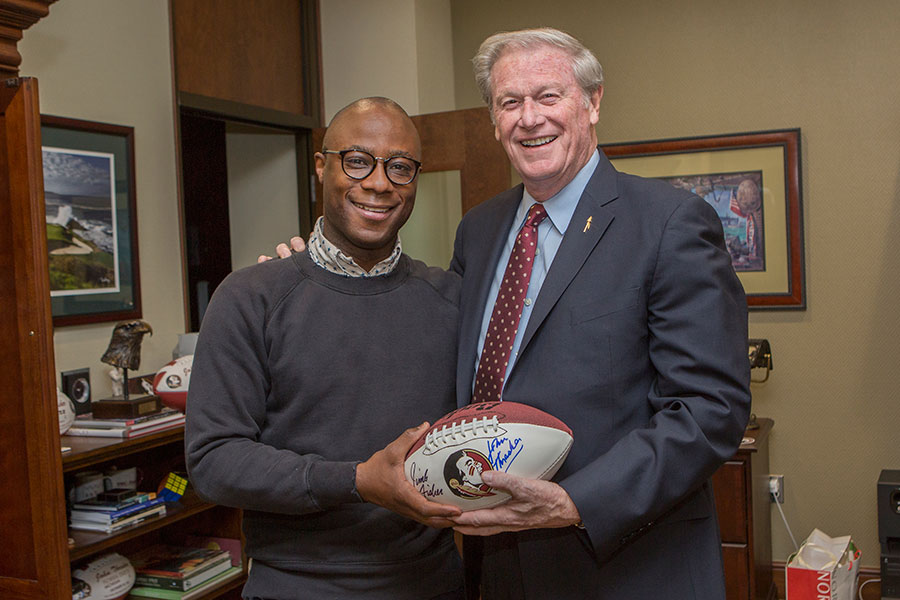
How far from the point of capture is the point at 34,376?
1.95 metres

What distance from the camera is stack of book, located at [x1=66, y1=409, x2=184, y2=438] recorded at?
8.41ft

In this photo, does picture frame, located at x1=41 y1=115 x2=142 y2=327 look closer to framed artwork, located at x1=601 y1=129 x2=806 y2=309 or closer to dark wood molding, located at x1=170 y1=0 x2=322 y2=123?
dark wood molding, located at x1=170 y1=0 x2=322 y2=123

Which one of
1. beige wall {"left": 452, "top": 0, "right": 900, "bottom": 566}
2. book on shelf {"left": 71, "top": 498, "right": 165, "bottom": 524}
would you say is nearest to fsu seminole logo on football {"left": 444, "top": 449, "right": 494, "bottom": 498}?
book on shelf {"left": 71, "top": 498, "right": 165, "bottom": 524}

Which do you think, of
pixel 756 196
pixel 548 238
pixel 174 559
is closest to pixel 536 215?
pixel 548 238

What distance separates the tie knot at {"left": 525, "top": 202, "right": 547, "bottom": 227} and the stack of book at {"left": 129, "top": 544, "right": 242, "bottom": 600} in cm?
184

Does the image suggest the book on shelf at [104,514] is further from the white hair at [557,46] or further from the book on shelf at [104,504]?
the white hair at [557,46]

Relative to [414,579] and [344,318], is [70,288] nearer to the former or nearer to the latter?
[344,318]

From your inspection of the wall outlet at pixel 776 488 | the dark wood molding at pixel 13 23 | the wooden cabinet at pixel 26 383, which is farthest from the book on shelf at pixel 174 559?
the wall outlet at pixel 776 488

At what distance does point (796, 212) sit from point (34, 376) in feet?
9.68

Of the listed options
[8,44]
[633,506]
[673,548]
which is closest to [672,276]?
[633,506]

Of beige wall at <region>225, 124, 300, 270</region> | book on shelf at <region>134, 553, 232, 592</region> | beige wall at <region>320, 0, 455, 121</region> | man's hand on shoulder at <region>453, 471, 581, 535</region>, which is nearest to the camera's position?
man's hand on shoulder at <region>453, 471, 581, 535</region>

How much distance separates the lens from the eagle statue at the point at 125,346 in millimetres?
2688

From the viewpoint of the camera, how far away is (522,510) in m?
1.30

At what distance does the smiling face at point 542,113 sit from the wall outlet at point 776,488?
2.57 meters
